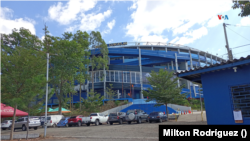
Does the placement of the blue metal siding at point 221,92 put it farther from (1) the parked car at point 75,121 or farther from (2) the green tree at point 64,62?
(2) the green tree at point 64,62

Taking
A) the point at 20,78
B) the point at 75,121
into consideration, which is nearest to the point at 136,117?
the point at 75,121

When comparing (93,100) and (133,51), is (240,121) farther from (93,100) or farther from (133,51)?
(133,51)

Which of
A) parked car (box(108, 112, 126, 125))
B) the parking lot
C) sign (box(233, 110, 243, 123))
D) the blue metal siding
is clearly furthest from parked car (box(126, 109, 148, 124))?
sign (box(233, 110, 243, 123))

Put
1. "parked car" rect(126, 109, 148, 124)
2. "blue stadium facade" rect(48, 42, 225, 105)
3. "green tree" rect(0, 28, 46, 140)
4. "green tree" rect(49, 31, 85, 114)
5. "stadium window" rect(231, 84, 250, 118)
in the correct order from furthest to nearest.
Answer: "blue stadium facade" rect(48, 42, 225, 105)
"green tree" rect(49, 31, 85, 114)
"parked car" rect(126, 109, 148, 124)
"green tree" rect(0, 28, 46, 140)
"stadium window" rect(231, 84, 250, 118)

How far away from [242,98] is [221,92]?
91 centimetres

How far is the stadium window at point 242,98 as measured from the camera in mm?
8695

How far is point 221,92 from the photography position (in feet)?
30.7

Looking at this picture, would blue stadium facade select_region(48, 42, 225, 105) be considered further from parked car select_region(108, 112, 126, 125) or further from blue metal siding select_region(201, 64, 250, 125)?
blue metal siding select_region(201, 64, 250, 125)

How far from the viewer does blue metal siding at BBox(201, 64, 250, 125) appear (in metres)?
8.83

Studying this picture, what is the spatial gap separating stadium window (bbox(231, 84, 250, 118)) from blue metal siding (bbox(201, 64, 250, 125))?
0.19 meters

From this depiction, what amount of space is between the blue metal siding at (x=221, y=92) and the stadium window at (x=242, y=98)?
0.62ft

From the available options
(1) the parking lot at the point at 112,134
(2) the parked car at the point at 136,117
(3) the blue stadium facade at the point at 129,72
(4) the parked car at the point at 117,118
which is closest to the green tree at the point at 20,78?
(1) the parking lot at the point at 112,134

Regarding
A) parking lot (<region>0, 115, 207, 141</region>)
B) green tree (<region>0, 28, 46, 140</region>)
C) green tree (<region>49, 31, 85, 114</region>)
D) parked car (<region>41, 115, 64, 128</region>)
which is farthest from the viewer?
green tree (<region>49, 31, 85, 114</region>)

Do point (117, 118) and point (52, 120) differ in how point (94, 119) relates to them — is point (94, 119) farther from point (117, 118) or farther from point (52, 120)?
point (52, 120)
